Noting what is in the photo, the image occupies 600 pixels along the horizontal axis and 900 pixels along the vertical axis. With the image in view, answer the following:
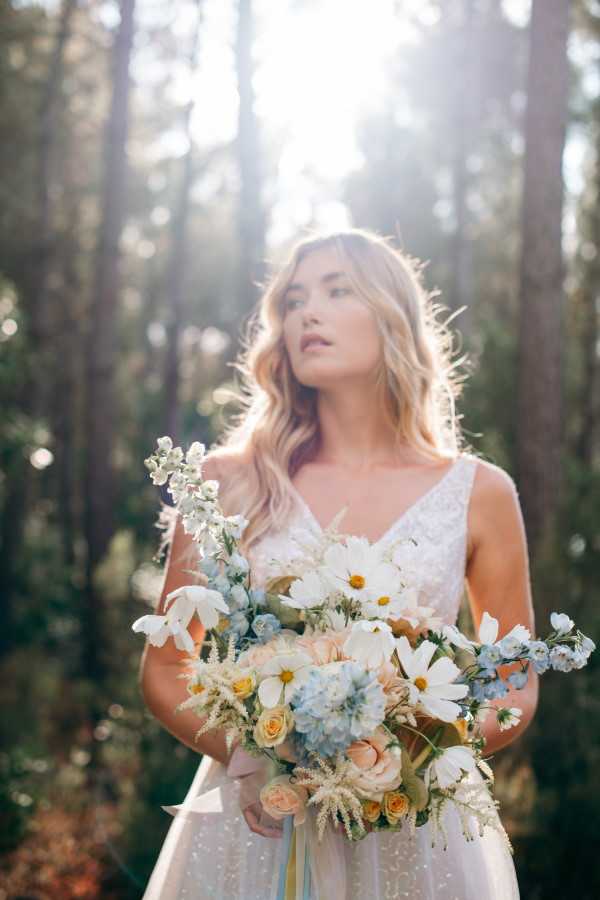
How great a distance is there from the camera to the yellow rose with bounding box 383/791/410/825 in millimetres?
1686

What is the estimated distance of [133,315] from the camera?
86.0 feet

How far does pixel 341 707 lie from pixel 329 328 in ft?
4.80

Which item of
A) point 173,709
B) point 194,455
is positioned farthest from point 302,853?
point 194,455

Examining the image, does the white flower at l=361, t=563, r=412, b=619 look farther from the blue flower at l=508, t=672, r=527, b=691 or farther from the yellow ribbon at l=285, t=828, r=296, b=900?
the yellow ribbon at l=285, t=828, r=296, b=900

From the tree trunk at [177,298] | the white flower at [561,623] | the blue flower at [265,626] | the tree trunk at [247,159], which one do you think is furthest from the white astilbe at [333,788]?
the tree trunk at [177,298]

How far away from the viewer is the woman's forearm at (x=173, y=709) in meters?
2.30

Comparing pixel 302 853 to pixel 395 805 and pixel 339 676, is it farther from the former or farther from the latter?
pixel 339 676

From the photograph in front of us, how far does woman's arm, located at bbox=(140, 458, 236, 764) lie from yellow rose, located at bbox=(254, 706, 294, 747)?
697 mm

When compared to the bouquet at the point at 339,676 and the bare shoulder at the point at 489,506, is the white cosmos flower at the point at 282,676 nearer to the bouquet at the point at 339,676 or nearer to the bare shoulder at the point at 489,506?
the bouquet at the point at 339,676

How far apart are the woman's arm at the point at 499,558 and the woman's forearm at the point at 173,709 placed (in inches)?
29.1

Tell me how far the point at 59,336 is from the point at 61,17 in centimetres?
766

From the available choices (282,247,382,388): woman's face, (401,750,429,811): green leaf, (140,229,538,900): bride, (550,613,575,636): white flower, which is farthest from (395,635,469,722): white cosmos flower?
(282,247,382,388): woman's face

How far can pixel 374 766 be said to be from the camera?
A: 164cm

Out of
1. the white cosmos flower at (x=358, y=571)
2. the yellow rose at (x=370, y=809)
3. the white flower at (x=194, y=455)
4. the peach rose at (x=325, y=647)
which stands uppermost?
the white flower at (x=194, y=455)
